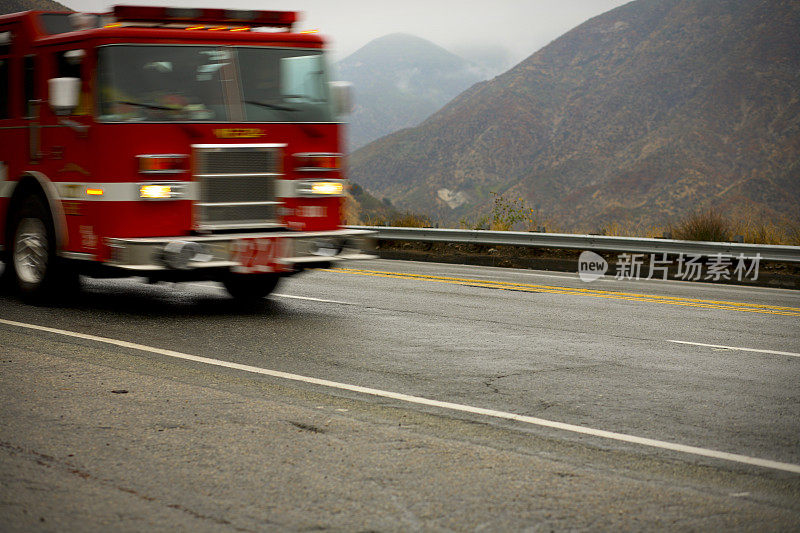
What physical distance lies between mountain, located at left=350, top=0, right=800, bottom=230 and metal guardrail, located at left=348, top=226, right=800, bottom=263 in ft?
359

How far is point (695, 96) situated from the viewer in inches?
6294

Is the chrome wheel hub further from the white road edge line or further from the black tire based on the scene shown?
the white road edge line

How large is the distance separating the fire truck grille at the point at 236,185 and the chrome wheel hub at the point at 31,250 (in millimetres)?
1959

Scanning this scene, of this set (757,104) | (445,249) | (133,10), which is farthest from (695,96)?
(133,10)

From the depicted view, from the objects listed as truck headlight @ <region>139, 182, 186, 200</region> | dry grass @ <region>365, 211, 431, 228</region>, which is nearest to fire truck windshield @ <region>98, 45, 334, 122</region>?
truck headlight @ <region>139, 182, 186, 200</region>

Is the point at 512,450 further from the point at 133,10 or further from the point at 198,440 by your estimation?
the point at 133,10

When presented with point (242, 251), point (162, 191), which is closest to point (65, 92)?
point (162, 191)

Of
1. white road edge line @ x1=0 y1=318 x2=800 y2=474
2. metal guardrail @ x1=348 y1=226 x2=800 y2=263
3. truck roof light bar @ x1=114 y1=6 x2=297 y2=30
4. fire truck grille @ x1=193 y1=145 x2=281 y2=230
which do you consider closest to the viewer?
white road edge line @ x1=0 y1=318 x2=800 y2=474

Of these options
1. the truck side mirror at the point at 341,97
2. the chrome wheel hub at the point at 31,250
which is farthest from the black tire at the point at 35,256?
the truck side mirror at the point at 341,97

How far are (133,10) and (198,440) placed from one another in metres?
5.74

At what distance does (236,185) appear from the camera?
952 cm

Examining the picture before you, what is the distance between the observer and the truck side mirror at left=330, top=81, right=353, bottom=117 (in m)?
→ 10.2

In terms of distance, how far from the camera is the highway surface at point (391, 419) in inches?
167

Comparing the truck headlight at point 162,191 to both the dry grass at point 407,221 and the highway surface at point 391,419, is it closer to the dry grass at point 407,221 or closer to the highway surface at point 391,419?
the highway surface at point 391,419
